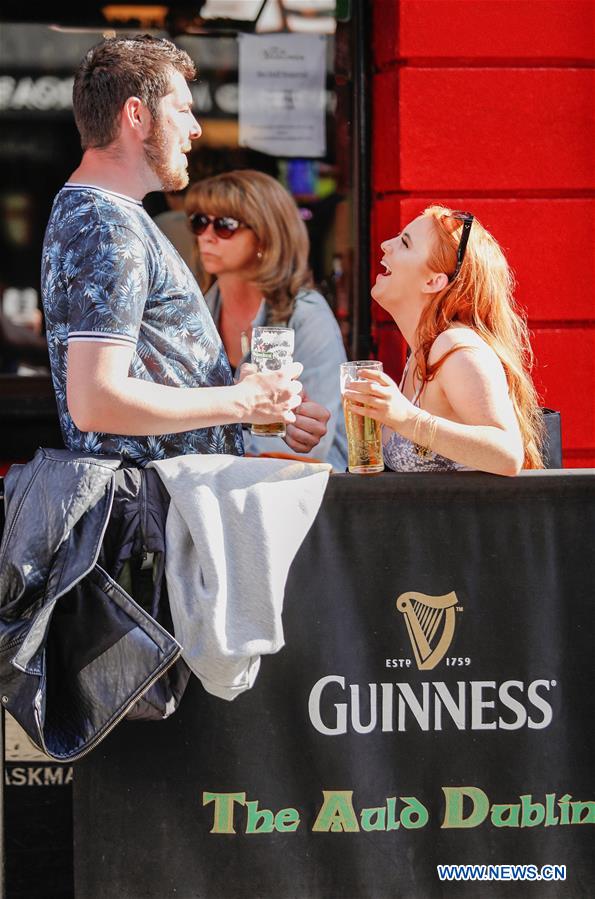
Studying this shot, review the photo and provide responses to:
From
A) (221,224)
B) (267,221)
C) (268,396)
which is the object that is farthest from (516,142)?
(268,396)

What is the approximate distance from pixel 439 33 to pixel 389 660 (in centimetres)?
289

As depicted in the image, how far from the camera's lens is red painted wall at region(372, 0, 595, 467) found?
456 cm

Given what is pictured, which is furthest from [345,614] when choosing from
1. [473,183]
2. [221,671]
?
[473,183]

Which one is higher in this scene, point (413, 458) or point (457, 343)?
point (457, 343)

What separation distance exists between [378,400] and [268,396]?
0.27m

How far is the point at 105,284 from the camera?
8.54 feet

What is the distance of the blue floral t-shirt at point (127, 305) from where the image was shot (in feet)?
8.54

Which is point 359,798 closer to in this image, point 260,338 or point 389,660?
point 389,660

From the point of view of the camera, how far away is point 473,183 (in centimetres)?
464

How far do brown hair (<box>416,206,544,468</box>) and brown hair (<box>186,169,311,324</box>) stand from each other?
1.62 metres

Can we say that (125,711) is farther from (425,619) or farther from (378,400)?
(378,400)


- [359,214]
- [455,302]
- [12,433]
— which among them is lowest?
[12,433]

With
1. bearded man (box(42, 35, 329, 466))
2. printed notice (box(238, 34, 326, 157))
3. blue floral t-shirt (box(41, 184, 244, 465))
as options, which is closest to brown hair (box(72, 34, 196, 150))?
bearded man (box(42, 35, 329, 466))

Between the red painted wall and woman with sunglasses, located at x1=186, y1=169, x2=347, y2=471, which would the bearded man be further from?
the red painted wall
